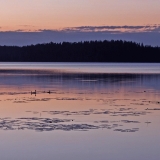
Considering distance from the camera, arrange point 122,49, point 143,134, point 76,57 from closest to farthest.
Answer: point 143,134 < point 122,49 < point 76,57

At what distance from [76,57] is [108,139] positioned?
123 m

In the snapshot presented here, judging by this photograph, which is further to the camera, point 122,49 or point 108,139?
point 122,49

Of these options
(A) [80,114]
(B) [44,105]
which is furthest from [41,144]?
(B) [44,105]

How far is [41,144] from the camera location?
35.7 feet

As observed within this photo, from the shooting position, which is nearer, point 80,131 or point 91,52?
point 80,131

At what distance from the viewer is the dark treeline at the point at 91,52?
408 ft

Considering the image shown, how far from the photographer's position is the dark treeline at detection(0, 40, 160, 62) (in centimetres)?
12431

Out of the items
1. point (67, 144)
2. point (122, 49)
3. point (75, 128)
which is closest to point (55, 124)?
point (75, 128)

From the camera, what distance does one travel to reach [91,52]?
126188 millimetres

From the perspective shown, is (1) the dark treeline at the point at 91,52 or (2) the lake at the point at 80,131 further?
(1) the dark treeline at the point at 91,52

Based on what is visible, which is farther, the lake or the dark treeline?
the dark treeline

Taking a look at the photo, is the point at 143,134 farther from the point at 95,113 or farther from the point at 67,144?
the point at 95,113

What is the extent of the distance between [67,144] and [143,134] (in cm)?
223

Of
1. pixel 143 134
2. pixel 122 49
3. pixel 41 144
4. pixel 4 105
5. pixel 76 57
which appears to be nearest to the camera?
pixel 41 144
